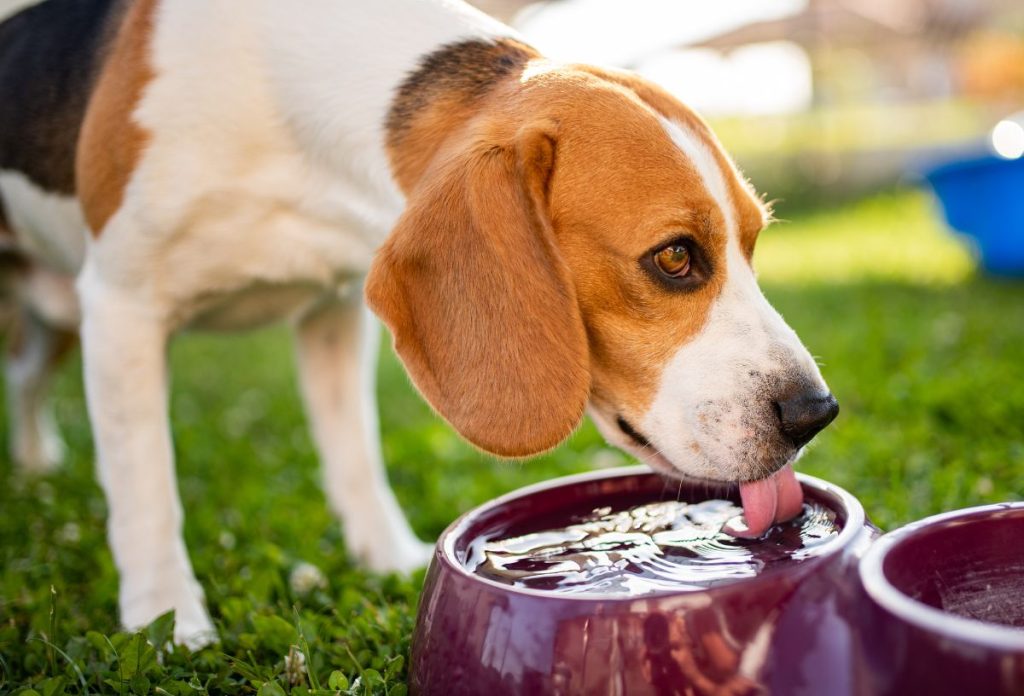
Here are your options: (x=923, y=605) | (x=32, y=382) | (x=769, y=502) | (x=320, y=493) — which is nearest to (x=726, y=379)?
(x=769, y=502)

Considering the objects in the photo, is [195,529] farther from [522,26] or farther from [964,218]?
[522,26]

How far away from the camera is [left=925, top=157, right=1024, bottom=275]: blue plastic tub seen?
682cm

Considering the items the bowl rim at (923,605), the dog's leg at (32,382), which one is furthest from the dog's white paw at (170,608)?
the dog's leg at (32,382)

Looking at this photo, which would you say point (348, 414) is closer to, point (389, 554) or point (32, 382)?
point (389, 554)

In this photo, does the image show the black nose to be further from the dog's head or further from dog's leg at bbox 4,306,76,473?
dog's leg at bbox 4,306,76,473

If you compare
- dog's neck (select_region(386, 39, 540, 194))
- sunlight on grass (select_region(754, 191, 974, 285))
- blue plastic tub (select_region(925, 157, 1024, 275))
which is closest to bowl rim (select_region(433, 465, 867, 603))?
dog's neck (select_region(386, 39, 540, 194))

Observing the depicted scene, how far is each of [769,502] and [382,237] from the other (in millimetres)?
1201

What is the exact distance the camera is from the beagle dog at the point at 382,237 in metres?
2.25

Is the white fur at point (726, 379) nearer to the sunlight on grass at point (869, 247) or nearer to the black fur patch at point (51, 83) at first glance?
the black fur patch at point (51, 83)

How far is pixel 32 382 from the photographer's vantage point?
468cm

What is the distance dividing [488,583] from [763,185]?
46.0 feet

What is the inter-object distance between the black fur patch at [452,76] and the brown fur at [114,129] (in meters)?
0.63

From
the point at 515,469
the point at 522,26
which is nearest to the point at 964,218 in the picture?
the point at 515,469

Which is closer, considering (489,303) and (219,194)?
(489,303)
